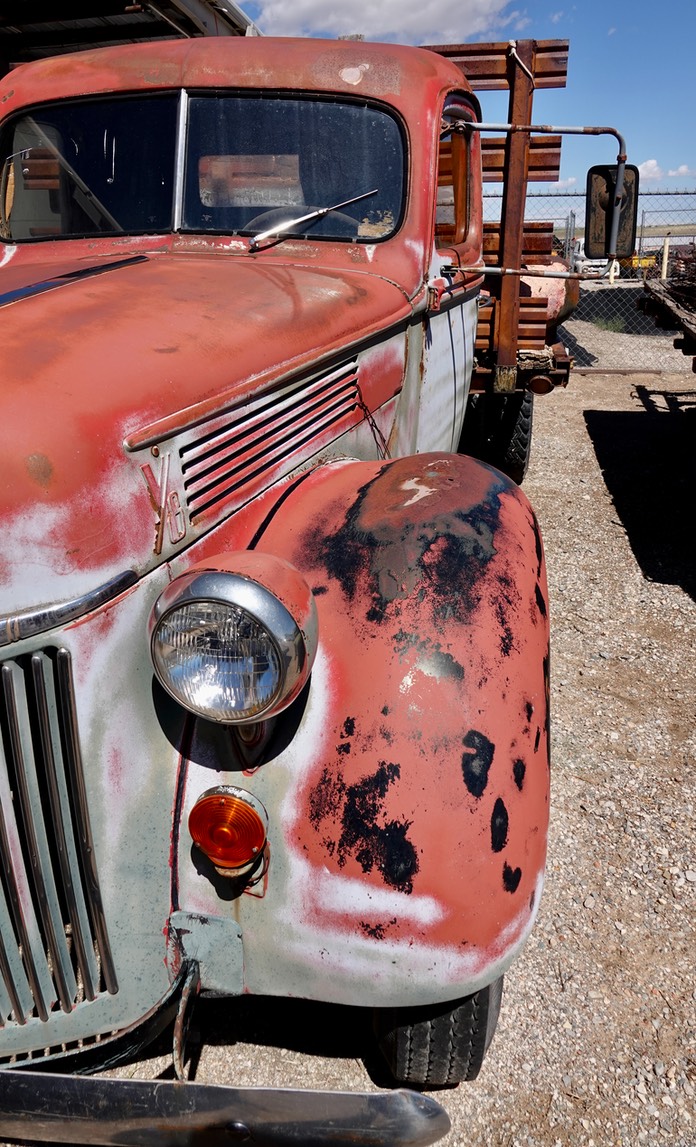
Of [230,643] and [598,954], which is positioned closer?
[230,643]

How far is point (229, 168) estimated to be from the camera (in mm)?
2818

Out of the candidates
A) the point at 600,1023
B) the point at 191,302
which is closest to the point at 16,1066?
the point at 600,1023

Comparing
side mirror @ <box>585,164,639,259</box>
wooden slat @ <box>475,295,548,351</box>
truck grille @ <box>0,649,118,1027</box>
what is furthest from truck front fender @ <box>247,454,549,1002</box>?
wooden slat @ <box>475,295,548,351</box>

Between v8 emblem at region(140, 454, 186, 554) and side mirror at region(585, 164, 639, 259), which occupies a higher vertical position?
side mirror at region(585, 164, 639, 259)

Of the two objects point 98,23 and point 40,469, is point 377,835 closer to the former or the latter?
point 40,469

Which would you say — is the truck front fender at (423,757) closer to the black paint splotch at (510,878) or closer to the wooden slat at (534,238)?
the black paint splotch at (510,878)

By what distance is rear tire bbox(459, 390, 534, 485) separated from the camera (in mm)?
6070

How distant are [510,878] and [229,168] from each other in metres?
2.35

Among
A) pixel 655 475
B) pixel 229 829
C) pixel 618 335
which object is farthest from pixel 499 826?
pixel 618 335

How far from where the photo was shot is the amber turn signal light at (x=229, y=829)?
153cm

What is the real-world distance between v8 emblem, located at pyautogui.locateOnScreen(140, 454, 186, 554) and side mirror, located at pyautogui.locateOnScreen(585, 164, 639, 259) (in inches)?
83.8

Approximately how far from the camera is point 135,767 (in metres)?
1.54

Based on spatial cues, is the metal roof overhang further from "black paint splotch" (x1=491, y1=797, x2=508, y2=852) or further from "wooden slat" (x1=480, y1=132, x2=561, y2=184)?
"black paint splotch" (x1=491, y1=797, x2=508, y2=852)

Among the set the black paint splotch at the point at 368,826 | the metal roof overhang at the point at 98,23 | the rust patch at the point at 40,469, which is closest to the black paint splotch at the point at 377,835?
the black paint splotch at the point at 368,826
